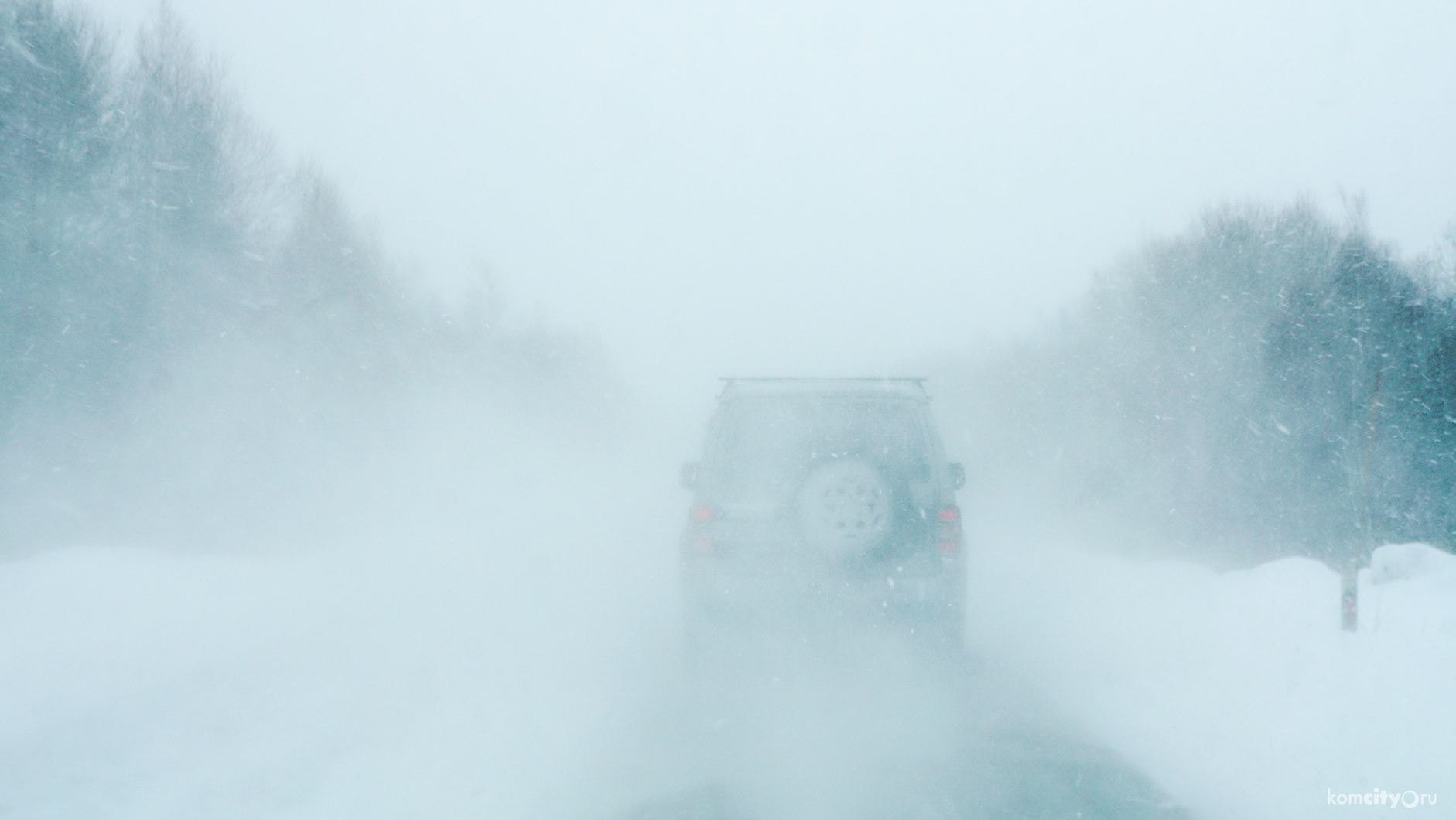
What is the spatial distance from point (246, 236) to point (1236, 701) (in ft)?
62.7

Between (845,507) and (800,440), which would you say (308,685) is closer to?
(800,440)

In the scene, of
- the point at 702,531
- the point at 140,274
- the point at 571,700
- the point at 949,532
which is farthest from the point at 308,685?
the point at 140,274

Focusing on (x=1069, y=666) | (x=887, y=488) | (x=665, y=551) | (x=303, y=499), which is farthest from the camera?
(x=303, y=499)

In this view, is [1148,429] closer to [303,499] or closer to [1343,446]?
[1343,446]

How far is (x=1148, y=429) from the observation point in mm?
20375

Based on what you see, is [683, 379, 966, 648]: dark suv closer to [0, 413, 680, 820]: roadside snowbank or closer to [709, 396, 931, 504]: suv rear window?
[709, 396, 931, 504]: suv rear window

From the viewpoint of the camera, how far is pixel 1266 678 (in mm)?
6910

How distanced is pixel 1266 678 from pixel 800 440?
3.53m

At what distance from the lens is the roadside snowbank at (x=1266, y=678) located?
17.3 ft

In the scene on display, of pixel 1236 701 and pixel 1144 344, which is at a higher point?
pixel 1144 344

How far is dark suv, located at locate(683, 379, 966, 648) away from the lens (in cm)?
647

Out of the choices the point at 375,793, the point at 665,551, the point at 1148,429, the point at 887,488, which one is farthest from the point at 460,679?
the point at 1148,429

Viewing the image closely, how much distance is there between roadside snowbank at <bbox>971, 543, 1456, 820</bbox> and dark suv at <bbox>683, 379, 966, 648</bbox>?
168cm

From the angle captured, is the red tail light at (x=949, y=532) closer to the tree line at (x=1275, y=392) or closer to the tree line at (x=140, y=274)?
the tree line at (x=1275, y=392)
